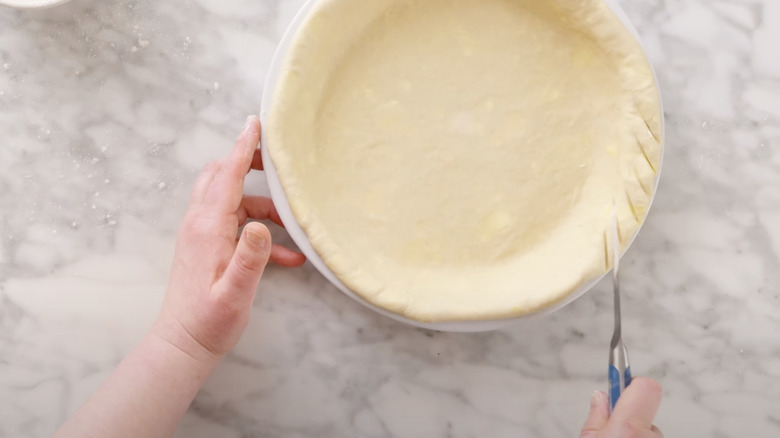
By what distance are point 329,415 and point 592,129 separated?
0.71 m

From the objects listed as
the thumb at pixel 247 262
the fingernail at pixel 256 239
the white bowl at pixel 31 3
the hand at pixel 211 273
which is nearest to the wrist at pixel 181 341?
the hand at pixel 211 273

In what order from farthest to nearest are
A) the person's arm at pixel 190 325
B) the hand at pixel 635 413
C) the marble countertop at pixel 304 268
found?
the marble countertop at pixel 304 268
the person's arm at pixel 190 325
the hand at pixel 635 413

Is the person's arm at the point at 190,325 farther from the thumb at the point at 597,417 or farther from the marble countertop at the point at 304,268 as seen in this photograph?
the thumb at the point at 597,417

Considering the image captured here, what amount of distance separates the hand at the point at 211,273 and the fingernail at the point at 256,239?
69 mm

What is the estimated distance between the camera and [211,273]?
935 millimetres

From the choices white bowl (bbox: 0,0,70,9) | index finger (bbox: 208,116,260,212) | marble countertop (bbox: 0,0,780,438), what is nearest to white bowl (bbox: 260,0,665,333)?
index finger (bbox: 208,116,260,212)

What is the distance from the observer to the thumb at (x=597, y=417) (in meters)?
0.81

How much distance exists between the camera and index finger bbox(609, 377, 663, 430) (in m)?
0.77

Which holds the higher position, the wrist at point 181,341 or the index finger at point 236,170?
the index finger at point 236,170

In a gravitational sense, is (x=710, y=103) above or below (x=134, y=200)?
above

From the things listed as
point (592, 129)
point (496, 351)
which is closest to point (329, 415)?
point (496, 351)

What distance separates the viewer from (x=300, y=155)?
0.95 m

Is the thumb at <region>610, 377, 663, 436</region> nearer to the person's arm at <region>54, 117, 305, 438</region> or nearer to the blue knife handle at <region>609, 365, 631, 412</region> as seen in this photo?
the blue knife handle at <region>609, 365, 631, 412</region>

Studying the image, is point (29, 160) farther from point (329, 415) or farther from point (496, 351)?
point (496, 351)
